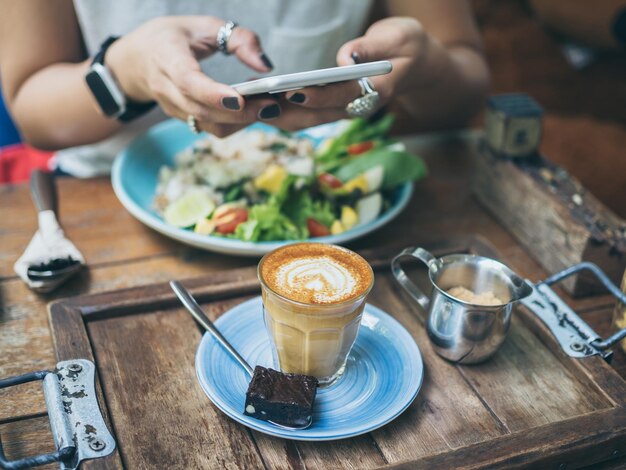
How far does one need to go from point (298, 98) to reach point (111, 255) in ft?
1.73

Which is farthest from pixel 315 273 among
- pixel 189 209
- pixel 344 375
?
pixel 189 209

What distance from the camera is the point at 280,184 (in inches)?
57.8

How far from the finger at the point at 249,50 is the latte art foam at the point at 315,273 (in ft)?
1.59

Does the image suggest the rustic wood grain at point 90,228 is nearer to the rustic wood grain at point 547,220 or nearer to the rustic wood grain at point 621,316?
the rustic wood grain at point 547,220

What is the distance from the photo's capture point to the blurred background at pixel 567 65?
10.1 feet

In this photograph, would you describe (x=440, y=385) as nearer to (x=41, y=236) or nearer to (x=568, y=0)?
(x=41, y=236)

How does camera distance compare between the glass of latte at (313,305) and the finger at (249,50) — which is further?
the finger at (249,50)

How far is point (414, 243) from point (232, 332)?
0.49m

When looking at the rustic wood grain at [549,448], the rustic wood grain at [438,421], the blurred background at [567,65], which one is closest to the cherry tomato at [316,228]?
the rustic wood grain at [438,421]

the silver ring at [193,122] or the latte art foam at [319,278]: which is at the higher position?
the silver ring at [193,122]

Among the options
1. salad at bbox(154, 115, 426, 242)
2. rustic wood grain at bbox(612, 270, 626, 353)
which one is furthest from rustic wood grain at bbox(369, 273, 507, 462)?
salad at bbox(154, 115, 426, 242)

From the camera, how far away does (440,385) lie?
3.43 ft

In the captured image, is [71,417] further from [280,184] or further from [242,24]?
[242,24]

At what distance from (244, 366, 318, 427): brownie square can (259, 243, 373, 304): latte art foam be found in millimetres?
123
